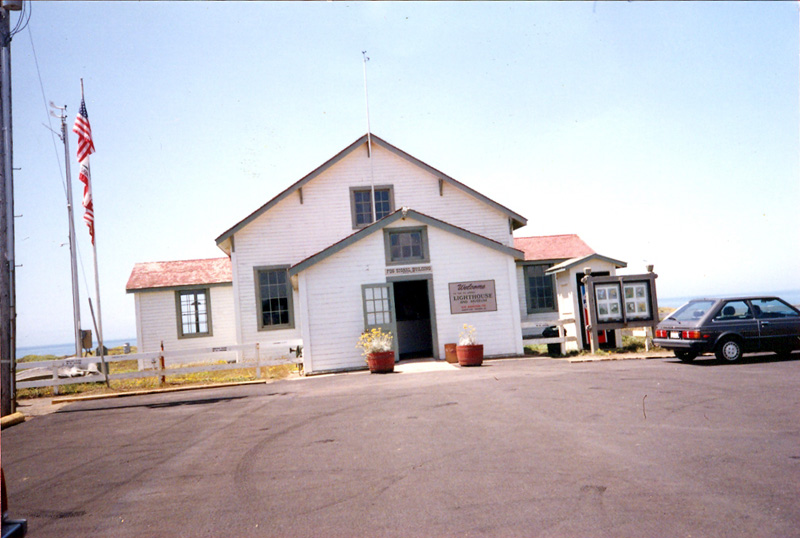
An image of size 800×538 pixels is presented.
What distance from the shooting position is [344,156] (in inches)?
881

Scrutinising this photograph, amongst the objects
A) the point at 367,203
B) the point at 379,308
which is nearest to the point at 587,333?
the point at 379,308

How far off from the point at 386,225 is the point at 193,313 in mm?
10363

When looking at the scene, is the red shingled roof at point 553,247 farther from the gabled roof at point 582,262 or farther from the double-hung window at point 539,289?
the gabled roof at point 582,262

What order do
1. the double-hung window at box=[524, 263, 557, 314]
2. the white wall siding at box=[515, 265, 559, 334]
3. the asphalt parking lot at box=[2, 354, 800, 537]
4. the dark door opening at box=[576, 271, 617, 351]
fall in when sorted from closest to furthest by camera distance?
1. the asphalt parking lot at box=[2, 354, 800, 537]
2. the dark door opening at box=[576, 271, 617, 351]
3. the white wall siding at box=[515, 265, 559, 334]
4. the double-hung window at box=[524, 263, 557, 314]

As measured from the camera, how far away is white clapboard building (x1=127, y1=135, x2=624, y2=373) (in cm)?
1823

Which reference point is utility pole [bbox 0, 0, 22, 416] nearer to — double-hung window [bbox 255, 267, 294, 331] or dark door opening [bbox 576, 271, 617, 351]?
double-hung window [bbox 255, 267, 294, 331]

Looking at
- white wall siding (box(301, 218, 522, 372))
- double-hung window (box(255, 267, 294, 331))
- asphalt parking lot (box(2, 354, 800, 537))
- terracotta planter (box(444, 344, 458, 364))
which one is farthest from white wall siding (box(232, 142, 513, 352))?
asphalt parking lot (box(2, 354, 800, 537))

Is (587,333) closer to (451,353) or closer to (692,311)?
(451,353)

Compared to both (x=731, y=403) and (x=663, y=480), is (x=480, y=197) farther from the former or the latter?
(x=663, y=480)

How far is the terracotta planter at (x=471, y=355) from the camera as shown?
16.6m

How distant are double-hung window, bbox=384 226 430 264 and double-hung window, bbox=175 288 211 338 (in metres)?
9.65

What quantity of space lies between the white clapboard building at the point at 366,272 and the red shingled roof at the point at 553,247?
79 mm

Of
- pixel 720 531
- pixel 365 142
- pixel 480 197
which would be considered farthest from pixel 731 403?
pixel 365 142

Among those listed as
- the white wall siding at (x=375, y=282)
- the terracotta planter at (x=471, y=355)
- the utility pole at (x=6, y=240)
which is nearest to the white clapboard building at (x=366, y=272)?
the white wall siding at (x=375, y=282)
